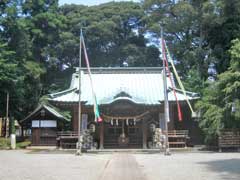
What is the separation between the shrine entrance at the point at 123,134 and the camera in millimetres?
34656

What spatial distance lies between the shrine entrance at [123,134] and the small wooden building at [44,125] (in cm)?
A: 528

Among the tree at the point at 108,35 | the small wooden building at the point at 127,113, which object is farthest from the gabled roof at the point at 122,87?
the tree at the point at 108,35

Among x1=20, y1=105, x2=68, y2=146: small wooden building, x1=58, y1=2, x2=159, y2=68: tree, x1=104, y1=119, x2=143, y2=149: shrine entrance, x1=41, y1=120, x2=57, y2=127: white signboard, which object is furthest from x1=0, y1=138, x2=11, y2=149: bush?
x1=58, y1=2, x2=159, y2=68: tree

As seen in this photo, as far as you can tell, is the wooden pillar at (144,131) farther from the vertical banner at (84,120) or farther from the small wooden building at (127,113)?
the vertical banner at (84,120)

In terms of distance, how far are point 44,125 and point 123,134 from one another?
7.72 metres

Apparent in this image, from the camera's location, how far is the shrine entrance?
3466 cm

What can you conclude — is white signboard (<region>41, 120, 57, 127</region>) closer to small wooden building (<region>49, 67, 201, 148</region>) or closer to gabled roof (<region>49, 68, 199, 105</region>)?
small wooden building (<region>49, 67, 201, 148</region>)

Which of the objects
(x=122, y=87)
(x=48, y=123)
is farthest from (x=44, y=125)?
(x=122, y=87)

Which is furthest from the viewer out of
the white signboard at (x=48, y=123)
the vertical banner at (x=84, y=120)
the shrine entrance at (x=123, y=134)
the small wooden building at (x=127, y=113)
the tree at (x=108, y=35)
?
the tree at (x=108, y=35)

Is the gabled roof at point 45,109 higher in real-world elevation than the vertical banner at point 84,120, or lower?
higher

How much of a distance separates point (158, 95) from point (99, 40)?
17196mm

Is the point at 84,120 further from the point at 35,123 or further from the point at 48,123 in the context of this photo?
the point at 35,123

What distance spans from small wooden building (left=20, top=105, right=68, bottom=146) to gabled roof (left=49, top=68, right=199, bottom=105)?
251 cm

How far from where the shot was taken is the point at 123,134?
3469 centimetres
